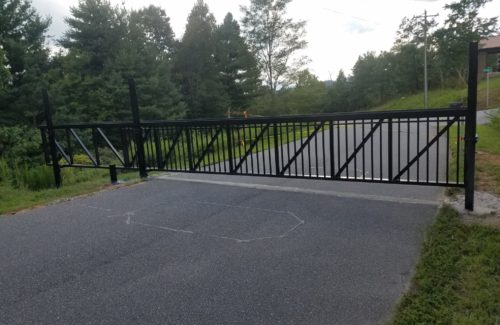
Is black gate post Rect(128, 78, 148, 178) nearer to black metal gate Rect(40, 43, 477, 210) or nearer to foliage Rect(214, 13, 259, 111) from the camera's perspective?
black metal gate Rect(40, 43, 477, 210)

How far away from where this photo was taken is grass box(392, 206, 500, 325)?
2.42 metres

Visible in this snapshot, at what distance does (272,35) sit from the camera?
33656 mm

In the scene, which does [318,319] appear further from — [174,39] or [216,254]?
[174,39]

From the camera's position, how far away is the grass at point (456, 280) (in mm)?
2418

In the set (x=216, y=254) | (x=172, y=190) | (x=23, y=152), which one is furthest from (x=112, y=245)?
(x=23, y=152)

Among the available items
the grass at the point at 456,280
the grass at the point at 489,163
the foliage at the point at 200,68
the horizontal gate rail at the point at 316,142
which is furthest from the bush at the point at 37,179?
the foliage at the point at 200,68

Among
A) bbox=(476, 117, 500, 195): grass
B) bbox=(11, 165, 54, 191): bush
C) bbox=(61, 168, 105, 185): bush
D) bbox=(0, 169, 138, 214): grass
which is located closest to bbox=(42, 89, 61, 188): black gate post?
bbox=(61, 168, 105, 185): bush

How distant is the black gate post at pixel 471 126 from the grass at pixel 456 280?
0.65 meters

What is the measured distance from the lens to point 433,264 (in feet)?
10.3

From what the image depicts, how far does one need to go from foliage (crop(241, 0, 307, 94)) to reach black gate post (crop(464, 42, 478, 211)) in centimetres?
3100

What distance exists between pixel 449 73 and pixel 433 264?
131ft

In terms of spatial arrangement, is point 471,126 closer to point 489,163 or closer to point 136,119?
point 489,163

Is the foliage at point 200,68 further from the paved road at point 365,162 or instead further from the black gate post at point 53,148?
the black gate post at point 53,148

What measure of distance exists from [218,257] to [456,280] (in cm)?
213
